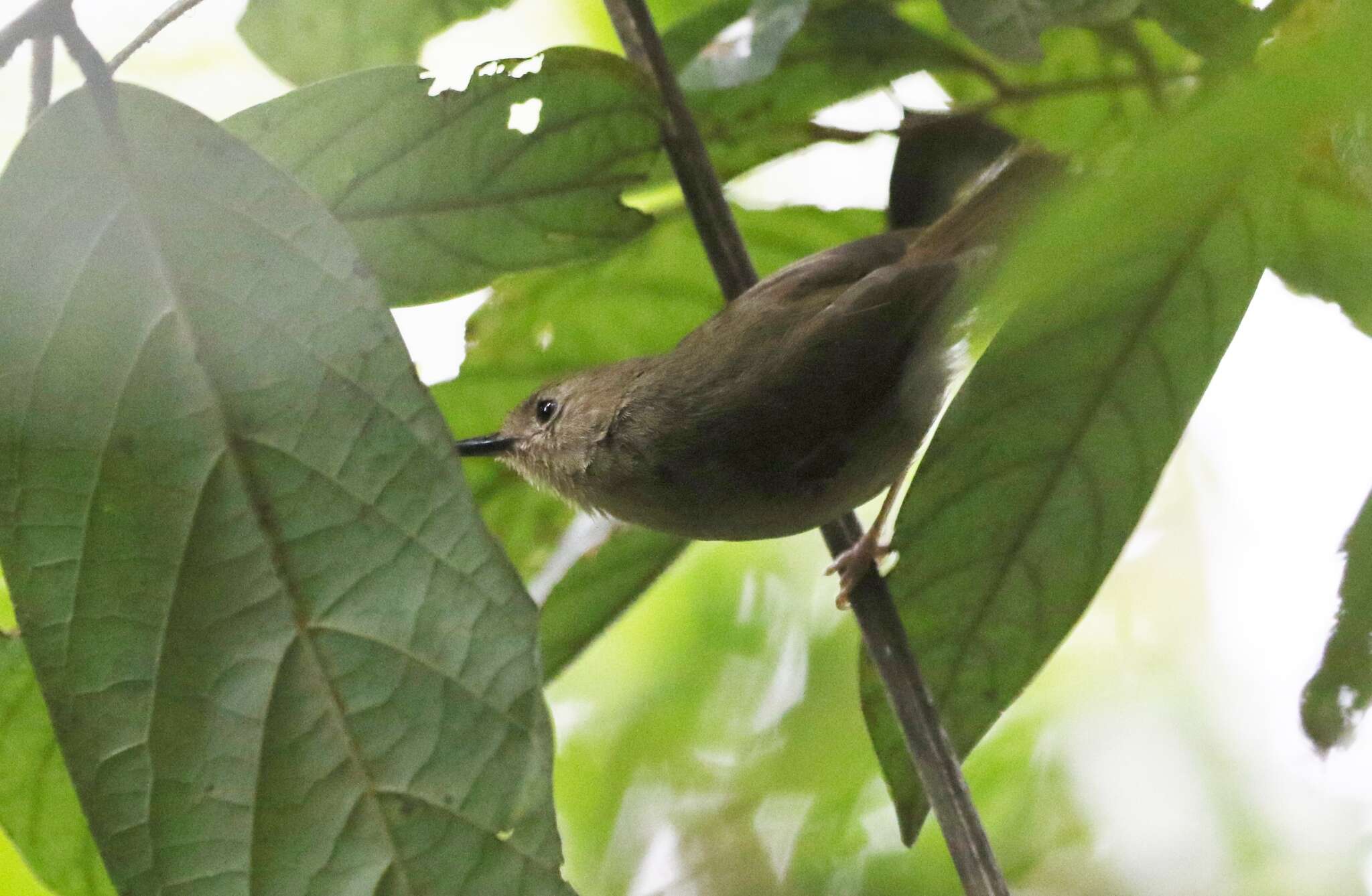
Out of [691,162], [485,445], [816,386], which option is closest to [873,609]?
[816,386]

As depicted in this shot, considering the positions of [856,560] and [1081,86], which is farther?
[1081,86]

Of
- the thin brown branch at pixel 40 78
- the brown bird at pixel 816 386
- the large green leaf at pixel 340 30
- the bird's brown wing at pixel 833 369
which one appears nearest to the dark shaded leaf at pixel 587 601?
the brown bird at pixel 816 386

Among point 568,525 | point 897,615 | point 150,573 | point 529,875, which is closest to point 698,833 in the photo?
point 568,525

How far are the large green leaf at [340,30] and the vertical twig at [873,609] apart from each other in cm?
31

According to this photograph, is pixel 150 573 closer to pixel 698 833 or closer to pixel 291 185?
pixel 291 185

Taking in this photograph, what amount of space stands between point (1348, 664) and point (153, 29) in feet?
3.35

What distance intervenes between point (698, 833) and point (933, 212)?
1201mm

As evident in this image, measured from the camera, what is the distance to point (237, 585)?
86 centimetres

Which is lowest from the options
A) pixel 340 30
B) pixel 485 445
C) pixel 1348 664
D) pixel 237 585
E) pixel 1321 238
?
pixel 1348 664

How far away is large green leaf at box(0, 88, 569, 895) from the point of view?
2.82ft

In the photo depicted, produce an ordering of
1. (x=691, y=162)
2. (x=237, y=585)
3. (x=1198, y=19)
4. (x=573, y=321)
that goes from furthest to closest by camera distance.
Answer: (x=573, y=321)
(x=691, y=162)
(x=1198, y=19)
(x=237, y=585)

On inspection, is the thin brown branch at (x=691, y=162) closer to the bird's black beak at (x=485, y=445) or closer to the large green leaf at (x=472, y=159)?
the large green leaf at (x=472, y=159)

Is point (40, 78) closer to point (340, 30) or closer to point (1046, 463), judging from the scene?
point (340, 30)

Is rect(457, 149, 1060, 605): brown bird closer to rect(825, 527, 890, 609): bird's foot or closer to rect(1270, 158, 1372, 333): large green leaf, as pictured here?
rect(825, 527, 890, 609): bird's foot
